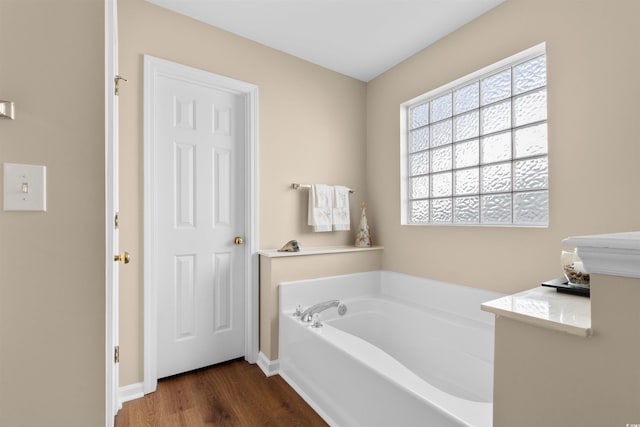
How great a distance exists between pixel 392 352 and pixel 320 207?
1251 millimetres

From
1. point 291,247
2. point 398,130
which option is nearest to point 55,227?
point 291,247

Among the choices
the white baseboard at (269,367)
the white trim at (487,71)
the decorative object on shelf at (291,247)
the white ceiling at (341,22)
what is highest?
the white ceiling at (341,22)

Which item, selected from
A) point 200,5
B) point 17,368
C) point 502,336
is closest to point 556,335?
point 502,336

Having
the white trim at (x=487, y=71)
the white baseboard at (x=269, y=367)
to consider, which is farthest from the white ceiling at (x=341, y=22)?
the white baseboard at (x=269, y=367)

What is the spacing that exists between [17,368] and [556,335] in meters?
1.40

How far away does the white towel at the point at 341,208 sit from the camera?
2.63 m

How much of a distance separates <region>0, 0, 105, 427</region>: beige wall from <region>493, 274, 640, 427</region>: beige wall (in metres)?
1.18

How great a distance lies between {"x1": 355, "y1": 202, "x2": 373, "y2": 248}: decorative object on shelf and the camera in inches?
107

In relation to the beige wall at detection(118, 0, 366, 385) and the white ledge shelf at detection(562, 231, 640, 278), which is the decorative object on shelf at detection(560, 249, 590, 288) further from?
the beige wall at detection(118, 0, 366, 385)

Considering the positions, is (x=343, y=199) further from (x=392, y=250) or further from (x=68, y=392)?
(x=68, y=392)

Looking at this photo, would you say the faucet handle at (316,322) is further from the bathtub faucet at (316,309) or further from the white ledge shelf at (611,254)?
the white ledge shelf at (611,254)

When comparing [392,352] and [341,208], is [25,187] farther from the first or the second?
[392,352]

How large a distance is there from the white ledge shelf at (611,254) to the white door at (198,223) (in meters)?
2.01

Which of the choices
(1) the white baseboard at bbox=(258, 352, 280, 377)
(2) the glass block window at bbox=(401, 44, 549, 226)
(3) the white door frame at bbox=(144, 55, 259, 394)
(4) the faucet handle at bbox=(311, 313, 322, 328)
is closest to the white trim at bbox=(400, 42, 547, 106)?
(2) the glass block window at bbox=(401, 44, 549, 226)
